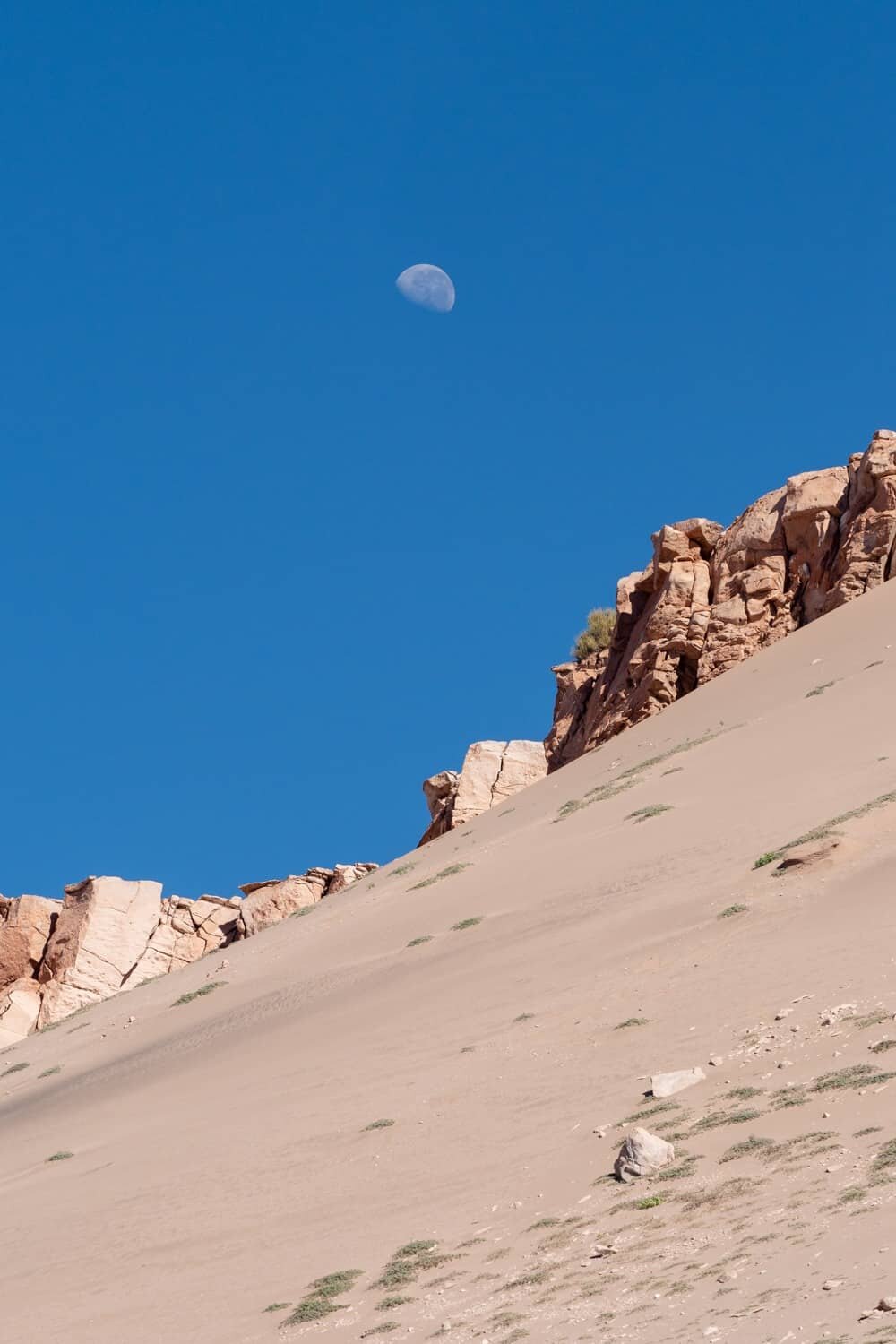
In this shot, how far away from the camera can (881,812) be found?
17.1 m

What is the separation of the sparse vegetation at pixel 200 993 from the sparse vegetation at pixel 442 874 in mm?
3607

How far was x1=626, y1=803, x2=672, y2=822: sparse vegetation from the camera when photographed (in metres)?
22.8

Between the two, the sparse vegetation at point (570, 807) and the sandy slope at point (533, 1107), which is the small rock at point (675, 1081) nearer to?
the sandy slope at point (533, 1107)

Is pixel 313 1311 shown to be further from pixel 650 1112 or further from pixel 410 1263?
pixel 650 1112

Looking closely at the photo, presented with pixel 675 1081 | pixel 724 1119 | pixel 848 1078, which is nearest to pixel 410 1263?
pixel 724 1119

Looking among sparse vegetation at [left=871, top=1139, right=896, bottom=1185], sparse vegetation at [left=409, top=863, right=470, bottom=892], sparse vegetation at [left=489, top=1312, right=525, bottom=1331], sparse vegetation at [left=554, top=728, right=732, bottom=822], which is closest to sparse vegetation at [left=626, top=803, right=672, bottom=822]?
sparse vegetation at [left=554, top=728, right=732, bottom=822]

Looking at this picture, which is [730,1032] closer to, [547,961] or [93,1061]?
[547,961]

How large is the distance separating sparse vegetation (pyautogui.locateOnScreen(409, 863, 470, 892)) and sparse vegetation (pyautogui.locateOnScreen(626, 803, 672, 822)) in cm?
360

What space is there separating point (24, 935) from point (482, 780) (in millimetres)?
16517

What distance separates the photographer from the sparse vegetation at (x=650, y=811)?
22.8m

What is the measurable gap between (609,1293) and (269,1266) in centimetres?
360

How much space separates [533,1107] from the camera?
40.5 feet

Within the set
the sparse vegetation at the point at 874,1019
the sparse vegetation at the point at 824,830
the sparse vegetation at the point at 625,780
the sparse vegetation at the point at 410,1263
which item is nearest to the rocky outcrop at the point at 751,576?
the sparse vegetation at the point at 625,780

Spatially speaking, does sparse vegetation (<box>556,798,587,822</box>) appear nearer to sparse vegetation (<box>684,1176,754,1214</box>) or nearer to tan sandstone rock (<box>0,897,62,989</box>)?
sparse vegetation (<box>684,1176,754,1214</box>)
